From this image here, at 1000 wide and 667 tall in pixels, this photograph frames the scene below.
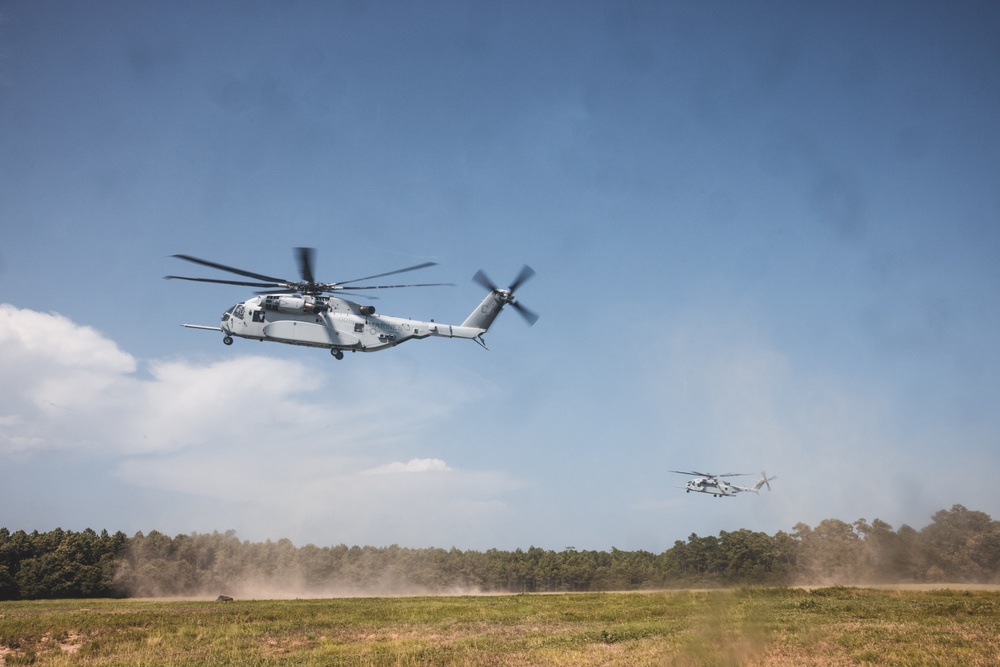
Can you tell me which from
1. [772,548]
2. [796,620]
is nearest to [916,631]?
[796,620]

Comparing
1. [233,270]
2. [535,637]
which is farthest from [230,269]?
[535,637]

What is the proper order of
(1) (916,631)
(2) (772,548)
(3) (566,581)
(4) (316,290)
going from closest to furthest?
1. (1) (916,631)
2. (4) (316,290)
3. (2) (772,548)
4. (3) (566,581)

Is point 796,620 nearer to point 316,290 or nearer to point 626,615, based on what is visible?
point 626,615

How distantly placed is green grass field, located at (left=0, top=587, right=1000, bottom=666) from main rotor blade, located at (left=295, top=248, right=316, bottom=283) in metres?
18.9

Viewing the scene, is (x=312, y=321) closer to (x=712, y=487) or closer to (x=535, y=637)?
(x=535, y=637)

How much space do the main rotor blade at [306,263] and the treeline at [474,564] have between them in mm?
45092

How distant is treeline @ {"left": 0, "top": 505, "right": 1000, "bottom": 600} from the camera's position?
74.5m

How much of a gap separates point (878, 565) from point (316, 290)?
7422cm

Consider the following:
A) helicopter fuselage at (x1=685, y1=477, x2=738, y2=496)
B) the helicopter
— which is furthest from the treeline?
the helicopter

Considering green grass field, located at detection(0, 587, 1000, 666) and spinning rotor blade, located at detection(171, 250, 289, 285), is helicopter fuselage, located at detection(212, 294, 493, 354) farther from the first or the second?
green grass field, located at detection(0, 587, 1000, 666)

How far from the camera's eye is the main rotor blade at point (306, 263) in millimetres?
32938

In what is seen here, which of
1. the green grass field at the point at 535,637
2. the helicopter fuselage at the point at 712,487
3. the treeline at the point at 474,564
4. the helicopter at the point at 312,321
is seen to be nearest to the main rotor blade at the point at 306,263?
the helicopter at the point at 312,321

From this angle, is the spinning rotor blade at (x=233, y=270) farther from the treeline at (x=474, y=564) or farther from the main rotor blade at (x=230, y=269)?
the treeline at (x=474, y=564)

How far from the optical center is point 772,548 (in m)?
101
